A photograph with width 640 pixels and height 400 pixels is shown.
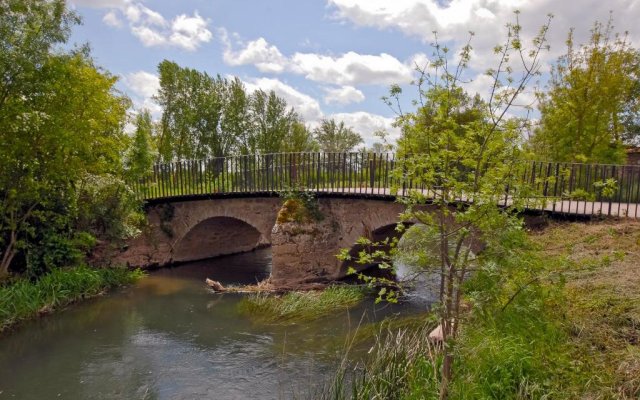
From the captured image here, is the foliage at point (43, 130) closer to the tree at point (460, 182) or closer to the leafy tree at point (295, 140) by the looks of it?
the tree at point (460, 182)

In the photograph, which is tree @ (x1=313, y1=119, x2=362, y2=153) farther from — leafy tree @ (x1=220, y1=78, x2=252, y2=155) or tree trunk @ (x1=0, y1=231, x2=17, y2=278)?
tree trunk @ (x1=0, y1=231, x2=17, y2=278)

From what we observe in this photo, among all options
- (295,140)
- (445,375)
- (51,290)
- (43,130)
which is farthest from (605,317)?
(295,140)

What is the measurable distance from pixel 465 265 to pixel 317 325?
22.0 ft

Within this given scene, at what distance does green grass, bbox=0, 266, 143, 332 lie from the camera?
36.2 feet

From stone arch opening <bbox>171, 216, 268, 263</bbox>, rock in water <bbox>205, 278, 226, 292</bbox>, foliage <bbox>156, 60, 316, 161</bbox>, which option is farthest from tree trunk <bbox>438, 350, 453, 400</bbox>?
foliage <bbox>156, 60, 316, 161</bbox>

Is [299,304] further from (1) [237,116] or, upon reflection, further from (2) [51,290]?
(1) [237,116]

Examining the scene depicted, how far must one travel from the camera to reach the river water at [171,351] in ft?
25.4

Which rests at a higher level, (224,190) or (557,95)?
(557,95)

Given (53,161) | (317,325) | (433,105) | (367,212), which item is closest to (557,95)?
(367,212)

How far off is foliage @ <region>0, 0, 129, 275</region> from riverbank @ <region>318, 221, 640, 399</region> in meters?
9.65

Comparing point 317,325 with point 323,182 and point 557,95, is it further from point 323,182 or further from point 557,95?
point 557,95

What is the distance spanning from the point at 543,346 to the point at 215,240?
1689 centimetres

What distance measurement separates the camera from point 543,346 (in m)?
4.98

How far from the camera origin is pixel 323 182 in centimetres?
1478
